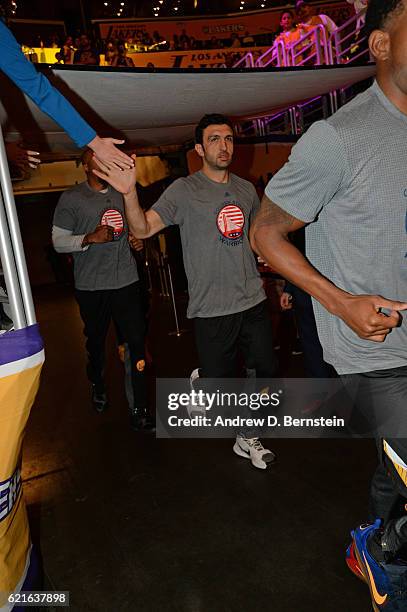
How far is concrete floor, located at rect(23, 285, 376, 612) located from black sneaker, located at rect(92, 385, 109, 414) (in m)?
0.14

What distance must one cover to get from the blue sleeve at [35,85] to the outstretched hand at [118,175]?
0.19 meters

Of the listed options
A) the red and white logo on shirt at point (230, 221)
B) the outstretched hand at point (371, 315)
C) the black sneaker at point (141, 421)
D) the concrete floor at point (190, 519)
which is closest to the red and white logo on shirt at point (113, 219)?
the red and white logo on shirt at point (230, 221)

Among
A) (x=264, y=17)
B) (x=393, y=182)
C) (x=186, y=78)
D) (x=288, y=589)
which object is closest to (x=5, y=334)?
(x=393, y=182)

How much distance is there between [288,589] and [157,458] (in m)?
1.25

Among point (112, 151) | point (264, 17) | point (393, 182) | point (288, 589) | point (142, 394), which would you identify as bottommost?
point (288, 589)

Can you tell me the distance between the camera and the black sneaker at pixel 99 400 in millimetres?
3695

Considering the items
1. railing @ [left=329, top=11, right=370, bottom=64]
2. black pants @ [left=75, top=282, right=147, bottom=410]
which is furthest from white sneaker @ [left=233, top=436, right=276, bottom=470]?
railing @ [left=329, top=11, right=370, bottom=64]

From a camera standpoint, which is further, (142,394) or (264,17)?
(264,17)

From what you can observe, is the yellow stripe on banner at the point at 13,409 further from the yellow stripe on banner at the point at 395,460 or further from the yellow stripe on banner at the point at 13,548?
the yellow stripe on banner at the point at 395,460

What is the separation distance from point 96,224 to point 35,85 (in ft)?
5.94

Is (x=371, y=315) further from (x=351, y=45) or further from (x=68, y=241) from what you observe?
(x=351, y=45)

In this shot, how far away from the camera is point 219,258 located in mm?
2752

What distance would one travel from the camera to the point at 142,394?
334 centimetres

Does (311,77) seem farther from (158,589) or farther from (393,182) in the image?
(158,589)
